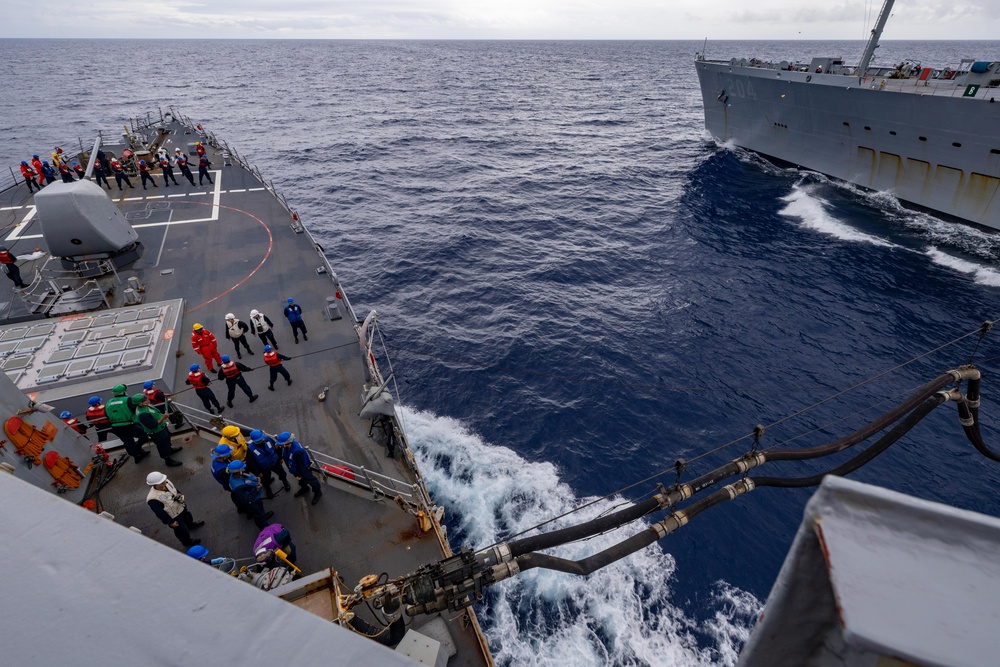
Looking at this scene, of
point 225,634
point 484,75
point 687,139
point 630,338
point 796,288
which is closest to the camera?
point 225,634

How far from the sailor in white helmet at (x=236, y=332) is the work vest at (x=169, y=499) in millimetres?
7054

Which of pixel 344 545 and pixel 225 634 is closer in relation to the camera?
pixel 225 634

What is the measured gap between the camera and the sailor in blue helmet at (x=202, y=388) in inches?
547

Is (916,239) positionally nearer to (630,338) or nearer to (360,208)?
Result: (630,338)

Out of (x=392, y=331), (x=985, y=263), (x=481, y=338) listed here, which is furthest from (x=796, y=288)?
(x=392, y=331)

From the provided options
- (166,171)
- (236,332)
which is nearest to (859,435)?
(236,332)

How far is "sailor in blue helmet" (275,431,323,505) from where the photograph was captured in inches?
453

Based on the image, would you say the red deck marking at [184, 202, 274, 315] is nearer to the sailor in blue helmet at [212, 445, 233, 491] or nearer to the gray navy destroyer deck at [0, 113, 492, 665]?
the gray navy destroyer deck at [0, 113, 492, 665]

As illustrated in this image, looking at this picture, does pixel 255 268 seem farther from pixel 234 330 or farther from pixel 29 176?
pixel 29 176

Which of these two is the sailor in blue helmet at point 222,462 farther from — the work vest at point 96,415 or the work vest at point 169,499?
the work vest at point 96,415

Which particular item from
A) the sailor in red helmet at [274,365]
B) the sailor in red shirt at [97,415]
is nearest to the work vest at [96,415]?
the sailor in red shirt at [97,415]

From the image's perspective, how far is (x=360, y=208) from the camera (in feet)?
140

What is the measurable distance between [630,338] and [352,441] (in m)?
15.8

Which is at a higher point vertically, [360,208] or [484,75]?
[484,75]
